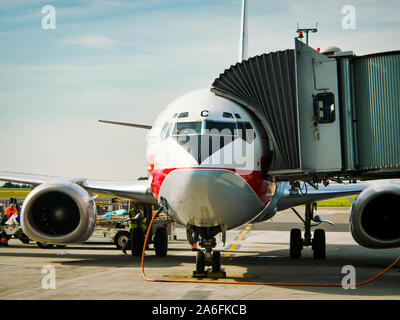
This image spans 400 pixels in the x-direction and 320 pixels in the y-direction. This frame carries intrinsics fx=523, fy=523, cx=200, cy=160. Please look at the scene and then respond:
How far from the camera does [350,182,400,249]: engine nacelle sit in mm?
10805

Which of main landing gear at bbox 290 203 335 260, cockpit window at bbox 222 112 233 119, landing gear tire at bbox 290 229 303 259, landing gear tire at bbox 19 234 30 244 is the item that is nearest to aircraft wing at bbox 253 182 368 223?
main landing gear at bbox 290 203 335 260

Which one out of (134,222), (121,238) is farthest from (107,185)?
(121,238)

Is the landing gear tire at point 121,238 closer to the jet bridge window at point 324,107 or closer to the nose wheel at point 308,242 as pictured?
the nose wheel at point 308,242

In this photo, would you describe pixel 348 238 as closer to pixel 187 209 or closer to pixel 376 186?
pixel 376 186

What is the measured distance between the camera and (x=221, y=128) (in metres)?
9.54

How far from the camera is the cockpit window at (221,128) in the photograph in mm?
9406

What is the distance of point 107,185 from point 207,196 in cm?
655

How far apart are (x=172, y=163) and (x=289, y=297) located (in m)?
3.02

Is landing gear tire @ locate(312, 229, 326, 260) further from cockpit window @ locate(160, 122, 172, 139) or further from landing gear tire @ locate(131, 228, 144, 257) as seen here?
cockpit window @ locate(160, 122, 172, 139)

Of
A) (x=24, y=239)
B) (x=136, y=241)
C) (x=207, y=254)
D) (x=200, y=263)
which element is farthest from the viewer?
(x=24, y=239)

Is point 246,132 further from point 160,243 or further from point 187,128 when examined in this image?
point 160,243

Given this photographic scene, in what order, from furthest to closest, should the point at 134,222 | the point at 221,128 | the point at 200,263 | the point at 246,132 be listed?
the point at 134,222 < the point at 200,263 < the point at 246,132 < the point at 221,128

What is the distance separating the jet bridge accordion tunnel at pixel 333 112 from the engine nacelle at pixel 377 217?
1478mm

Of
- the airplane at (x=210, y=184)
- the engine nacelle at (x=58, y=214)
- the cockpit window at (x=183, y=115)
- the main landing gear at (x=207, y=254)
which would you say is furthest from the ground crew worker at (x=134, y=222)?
the cockpit window at (x=183, y=115)
